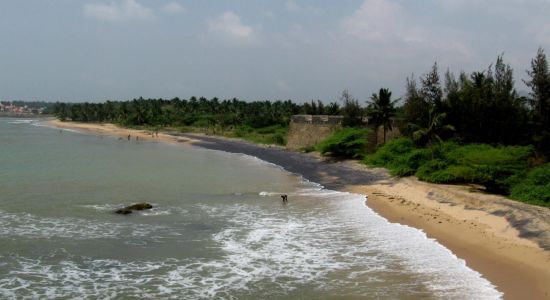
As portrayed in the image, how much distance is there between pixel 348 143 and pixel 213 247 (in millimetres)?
28545

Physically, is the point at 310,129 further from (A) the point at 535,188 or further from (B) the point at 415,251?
(B) the point at 415,251

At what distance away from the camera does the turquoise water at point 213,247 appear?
14898mm

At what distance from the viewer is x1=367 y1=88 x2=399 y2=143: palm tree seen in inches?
1781

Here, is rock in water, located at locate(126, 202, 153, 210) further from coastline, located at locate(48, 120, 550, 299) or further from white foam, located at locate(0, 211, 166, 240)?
coastline, located at locate(48, 120, 550, 299)

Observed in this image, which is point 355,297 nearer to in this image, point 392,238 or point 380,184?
point 392,238

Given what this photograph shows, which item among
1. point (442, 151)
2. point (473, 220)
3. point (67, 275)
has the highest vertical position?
point (442, 151)

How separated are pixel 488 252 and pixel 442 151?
19.1 metres

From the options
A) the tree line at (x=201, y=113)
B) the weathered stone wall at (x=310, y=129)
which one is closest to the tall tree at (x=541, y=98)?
the weathered stone wall at (x=310, y=129)

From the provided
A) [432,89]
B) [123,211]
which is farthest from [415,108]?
[123,211]

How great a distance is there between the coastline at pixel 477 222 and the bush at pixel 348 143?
7642mm

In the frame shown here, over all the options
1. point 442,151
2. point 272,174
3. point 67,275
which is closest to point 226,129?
point 272,174

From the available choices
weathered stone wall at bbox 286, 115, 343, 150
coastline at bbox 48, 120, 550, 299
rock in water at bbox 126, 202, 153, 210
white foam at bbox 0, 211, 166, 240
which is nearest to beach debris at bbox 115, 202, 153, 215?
rock in water at bbox 126, 202, 153, 210

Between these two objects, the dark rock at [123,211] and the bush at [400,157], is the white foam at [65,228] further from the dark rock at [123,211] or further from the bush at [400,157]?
the bush at [400,157]

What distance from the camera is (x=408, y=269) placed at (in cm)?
1627
